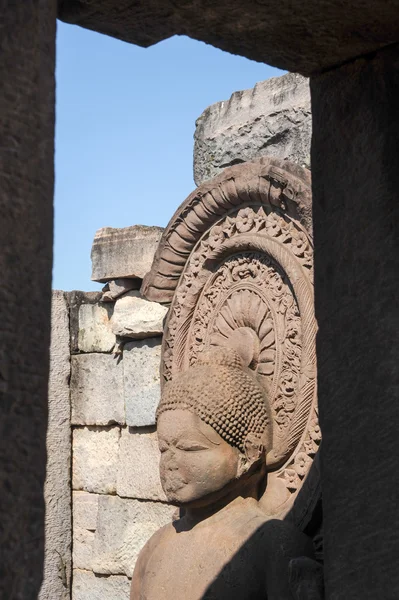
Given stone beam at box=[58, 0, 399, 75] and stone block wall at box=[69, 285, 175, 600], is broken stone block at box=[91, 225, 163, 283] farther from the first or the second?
stone beam at box=[58, 0, 399, 75]

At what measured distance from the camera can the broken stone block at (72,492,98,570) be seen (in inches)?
215

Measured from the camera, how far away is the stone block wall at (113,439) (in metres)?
5.10

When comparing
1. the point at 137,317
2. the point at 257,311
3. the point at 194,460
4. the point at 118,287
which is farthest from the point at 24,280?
the point at 118,287

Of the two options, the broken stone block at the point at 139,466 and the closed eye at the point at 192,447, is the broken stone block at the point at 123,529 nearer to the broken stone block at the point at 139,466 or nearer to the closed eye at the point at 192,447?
the broken stone block at the point at 139,466

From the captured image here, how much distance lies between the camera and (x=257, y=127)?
420cm

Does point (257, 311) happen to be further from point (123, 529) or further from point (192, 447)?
point (123, 529)

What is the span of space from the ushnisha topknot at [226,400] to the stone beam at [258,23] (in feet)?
4.47

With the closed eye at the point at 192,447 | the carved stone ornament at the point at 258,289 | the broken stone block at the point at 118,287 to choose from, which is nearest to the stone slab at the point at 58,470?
the broken stone block at the point at 118,287

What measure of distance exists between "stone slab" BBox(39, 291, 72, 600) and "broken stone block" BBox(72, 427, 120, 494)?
2.0 inches

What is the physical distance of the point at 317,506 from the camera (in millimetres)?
3172

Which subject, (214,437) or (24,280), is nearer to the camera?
(24,280)

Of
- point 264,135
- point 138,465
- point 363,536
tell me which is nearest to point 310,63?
point 363,536

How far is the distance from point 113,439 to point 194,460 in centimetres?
213

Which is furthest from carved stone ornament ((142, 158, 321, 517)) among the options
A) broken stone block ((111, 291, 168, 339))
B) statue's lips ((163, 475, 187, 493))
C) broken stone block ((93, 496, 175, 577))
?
broken stone block ((93, 496, 175, 577))
